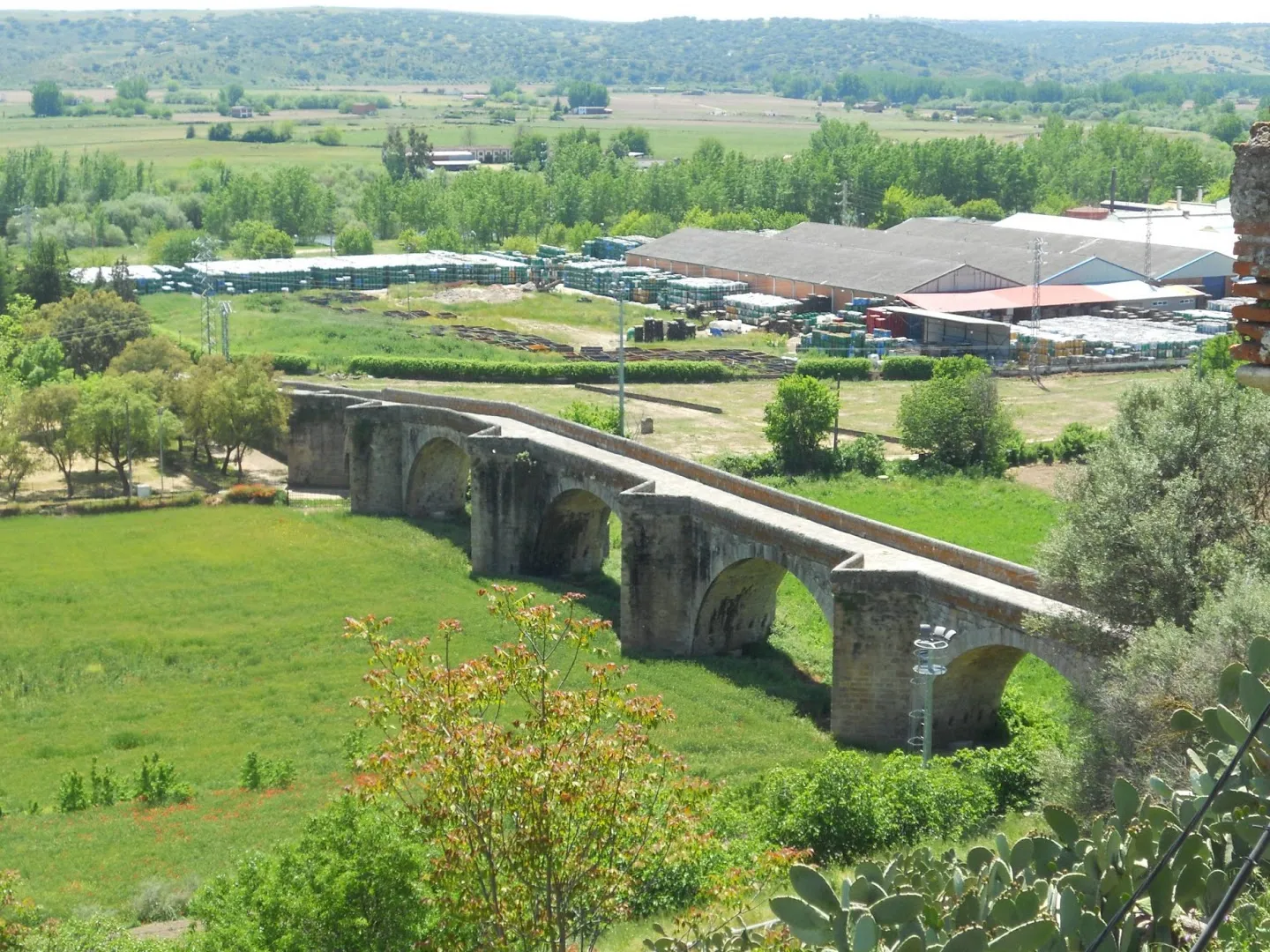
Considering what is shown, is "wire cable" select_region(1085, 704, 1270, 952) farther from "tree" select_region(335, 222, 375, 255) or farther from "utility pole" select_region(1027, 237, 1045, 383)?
"tree" select_region(335, 222, 375, 255)

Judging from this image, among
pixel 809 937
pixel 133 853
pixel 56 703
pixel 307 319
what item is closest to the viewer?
pixel 809 937

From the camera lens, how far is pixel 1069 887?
11.1 m

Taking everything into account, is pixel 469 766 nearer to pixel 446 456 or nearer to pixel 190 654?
pixel 190 654

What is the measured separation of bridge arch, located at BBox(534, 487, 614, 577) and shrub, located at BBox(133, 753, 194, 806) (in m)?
17.0

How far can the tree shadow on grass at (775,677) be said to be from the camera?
35125 millimetres

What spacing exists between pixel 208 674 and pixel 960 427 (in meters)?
27.4

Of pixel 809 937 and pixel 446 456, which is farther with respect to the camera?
pixel 446 456

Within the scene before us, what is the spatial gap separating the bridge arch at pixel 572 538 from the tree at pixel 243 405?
15779 millimetres

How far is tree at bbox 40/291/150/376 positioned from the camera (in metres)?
74.2

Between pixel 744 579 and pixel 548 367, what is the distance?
35.5 meters

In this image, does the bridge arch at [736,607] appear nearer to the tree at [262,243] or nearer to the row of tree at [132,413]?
the row of tree at [132,413]

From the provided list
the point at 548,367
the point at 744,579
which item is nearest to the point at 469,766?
the point at 744,579

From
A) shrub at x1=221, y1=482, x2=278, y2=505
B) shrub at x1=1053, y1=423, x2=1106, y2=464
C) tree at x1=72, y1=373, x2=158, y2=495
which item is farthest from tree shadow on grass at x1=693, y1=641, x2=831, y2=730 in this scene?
tree at x1=72, y1=373, x2=158, y2=495

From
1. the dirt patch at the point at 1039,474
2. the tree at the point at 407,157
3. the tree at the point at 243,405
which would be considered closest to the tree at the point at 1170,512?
the dirt patch at the point at 1039,474
